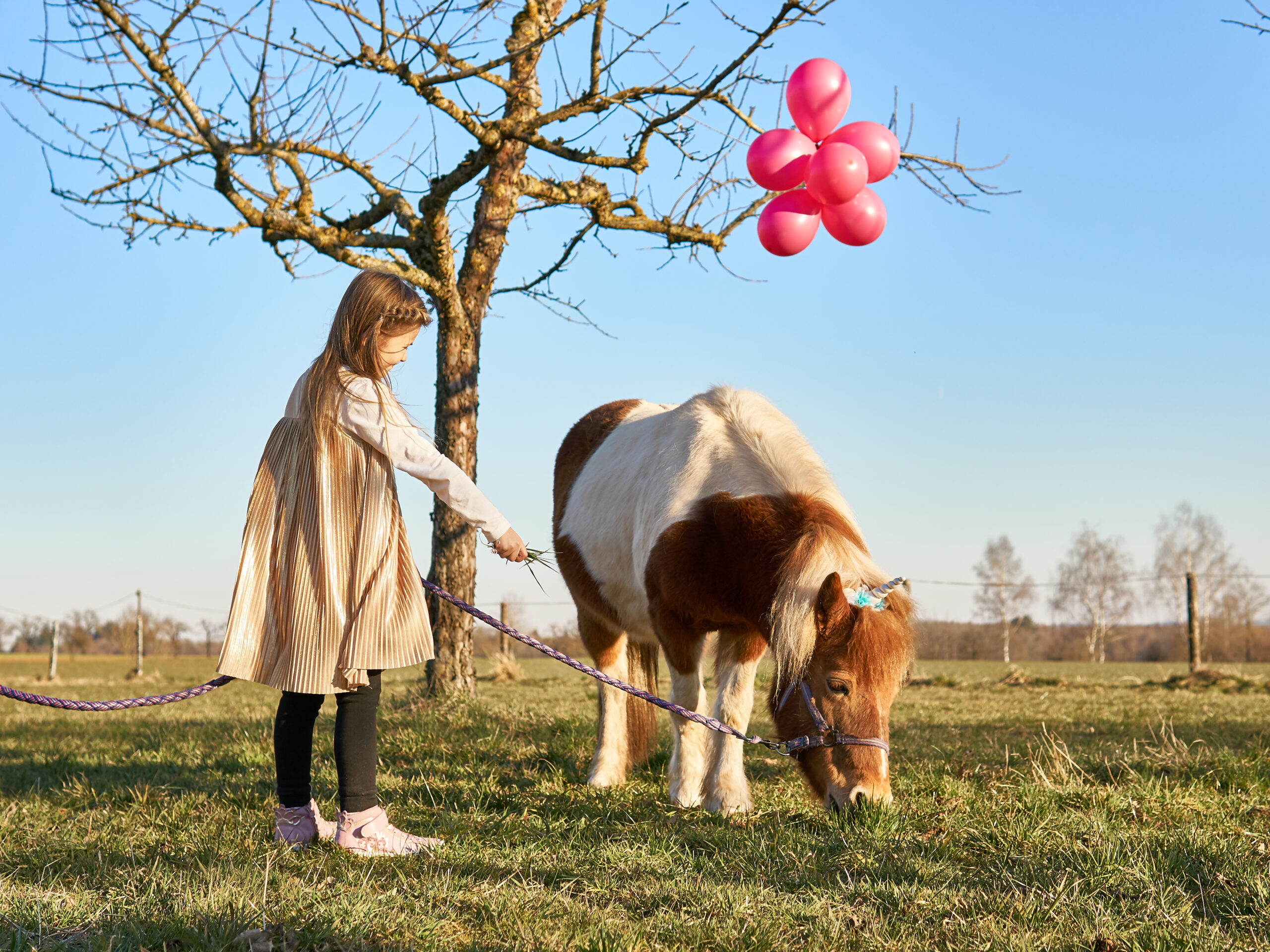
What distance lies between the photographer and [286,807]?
10.6ft

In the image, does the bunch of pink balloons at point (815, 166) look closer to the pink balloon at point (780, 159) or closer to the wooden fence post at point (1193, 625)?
the pink balloon at point (780, 159)

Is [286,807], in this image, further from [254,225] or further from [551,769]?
[254,225]

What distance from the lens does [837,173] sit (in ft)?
18.4

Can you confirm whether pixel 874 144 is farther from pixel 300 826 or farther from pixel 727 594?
pixel 300 826

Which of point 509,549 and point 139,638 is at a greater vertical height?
A: point 509,549

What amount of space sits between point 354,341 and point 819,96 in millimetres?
4048

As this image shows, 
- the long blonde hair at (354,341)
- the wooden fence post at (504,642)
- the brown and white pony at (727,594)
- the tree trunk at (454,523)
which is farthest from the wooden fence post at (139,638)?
the long blonde hair at (354,341)

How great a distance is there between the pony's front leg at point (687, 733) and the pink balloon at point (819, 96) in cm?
374

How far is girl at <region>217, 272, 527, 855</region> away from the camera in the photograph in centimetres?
314

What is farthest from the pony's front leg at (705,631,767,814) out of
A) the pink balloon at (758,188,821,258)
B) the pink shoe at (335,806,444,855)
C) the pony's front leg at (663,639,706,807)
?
the pink balloon at (758,188,821,258)

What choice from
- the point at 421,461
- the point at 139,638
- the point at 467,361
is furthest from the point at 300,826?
the point at 139,638

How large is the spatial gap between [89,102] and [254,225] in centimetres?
151

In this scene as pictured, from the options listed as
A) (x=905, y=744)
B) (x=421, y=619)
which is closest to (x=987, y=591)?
(x=905, y=744)

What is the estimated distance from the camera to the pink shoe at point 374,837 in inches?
121
